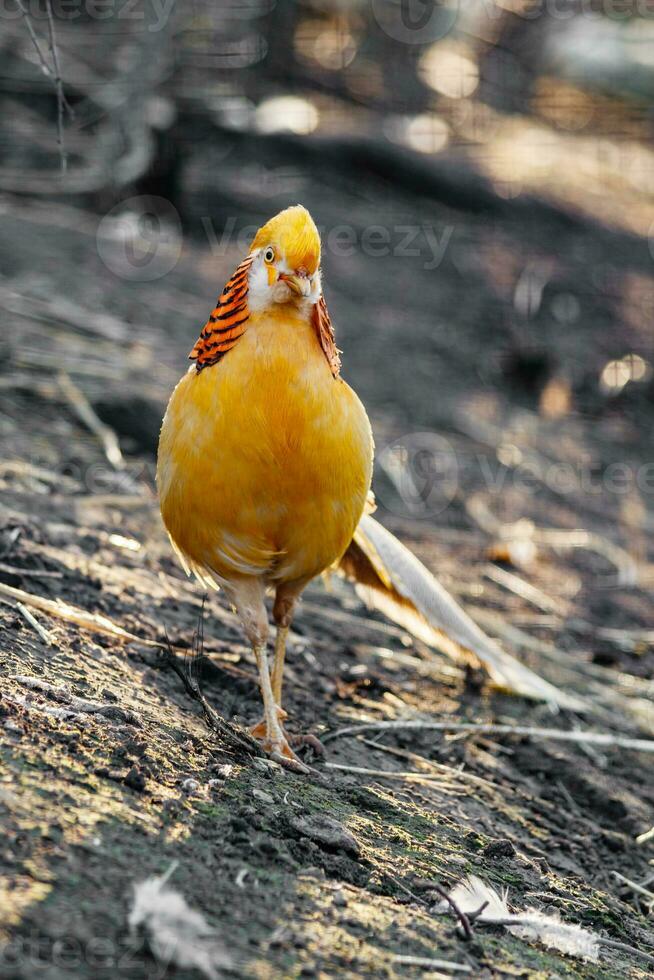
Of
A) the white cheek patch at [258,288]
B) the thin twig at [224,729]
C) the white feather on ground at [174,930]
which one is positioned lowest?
the thin twig at [224,729]

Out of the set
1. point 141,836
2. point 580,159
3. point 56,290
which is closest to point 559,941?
point 141,836

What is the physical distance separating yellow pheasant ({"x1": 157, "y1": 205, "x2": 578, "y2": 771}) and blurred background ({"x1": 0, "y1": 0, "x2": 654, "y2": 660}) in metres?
2.14

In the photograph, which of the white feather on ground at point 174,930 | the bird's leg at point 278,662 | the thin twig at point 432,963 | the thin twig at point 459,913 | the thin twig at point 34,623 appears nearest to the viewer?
the white feather on ground at point 174,930

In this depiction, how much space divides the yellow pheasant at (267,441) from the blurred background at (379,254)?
2.14 meters

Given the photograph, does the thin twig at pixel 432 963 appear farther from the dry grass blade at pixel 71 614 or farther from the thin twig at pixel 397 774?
the dry grass blade at pixel 71 614

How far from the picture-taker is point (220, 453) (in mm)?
3105

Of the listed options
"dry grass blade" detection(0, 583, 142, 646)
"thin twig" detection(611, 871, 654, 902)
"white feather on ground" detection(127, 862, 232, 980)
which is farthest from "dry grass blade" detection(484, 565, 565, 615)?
"white feather on ground" detection(127, 862, 232, 980)

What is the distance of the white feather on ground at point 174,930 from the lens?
2102mm

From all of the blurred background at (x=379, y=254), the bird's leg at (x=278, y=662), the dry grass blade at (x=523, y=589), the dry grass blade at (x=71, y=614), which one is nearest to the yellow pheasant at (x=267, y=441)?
the bird's leg at (x=278, y=662)

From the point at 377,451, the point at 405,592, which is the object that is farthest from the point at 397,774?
the point at 377,451

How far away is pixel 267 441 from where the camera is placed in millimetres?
3074

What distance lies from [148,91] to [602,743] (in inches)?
278

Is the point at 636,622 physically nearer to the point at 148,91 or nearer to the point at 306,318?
the point at 306,318

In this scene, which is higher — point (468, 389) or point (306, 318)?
point (306, 318)
